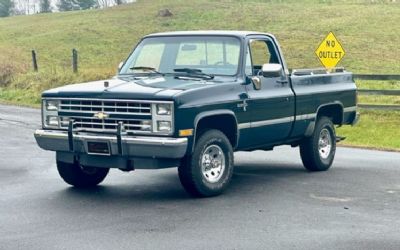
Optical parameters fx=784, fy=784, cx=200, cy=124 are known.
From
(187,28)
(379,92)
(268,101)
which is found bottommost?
(379,92)

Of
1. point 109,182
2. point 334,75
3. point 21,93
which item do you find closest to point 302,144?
point 334,75

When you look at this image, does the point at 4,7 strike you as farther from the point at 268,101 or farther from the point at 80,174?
the point at 268,101

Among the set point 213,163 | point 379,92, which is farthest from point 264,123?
point 379,92

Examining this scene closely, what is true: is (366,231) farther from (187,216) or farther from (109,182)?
(109,182)

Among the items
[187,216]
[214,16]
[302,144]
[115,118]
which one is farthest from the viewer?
[214,16]

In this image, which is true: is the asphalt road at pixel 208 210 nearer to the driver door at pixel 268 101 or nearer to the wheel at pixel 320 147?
the wheel at pixel 320 147

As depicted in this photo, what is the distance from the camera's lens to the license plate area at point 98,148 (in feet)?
28.7

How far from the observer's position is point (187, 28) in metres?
53.3

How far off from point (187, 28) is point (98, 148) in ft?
148

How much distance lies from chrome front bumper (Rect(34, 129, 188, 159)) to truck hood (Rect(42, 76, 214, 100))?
1.50 feet

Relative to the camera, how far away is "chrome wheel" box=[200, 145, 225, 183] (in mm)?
9148

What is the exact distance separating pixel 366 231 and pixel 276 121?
2.99 metres

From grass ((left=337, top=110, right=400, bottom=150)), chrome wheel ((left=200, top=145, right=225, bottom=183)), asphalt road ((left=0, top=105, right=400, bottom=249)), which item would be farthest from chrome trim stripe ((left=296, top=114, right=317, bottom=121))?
grass ((left=337, top=110, right=400, bottom=150))

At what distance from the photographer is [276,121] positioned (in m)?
10.3
